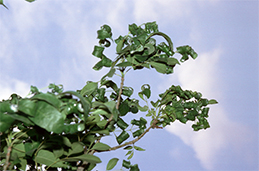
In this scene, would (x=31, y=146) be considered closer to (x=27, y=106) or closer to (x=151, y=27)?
(x=27, y=106)

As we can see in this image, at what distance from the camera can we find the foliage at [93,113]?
20.6 inches

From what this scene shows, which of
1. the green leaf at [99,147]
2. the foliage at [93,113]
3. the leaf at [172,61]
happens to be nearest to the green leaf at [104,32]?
the foliage at [93,113]

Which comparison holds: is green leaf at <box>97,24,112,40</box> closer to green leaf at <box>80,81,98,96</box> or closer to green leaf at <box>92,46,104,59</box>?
green leaf at <box>92,46,104,59</box>

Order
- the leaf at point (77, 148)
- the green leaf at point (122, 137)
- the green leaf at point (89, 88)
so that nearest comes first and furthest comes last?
the leaf at point (77, 148) < the green leaf at point (89, 88) < the green leaf at point (122, 137)

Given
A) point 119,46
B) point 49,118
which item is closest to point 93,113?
point 49,118

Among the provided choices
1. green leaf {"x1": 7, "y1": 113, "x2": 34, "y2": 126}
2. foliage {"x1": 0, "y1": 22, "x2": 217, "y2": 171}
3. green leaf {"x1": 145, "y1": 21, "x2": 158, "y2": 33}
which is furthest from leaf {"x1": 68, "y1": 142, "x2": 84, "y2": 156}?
green leaf {"x1": 145, "y1": 21, "x2": 158, "y2": 33}

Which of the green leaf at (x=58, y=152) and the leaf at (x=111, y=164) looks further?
the leaf at (x=111, y=164)

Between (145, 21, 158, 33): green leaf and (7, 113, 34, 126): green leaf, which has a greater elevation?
(145, 21, 158, 33): green leaf

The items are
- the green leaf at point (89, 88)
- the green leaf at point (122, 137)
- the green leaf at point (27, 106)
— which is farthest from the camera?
the green leaf at point (122, 137)

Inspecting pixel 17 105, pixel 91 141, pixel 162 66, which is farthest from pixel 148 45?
pixel 17 105

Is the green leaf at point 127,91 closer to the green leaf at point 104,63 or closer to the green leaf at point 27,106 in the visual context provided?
the green leaf at point 104,63

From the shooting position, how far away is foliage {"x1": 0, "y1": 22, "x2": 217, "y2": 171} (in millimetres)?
522

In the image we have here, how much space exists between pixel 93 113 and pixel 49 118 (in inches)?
4.3

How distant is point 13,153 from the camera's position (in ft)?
2.14
